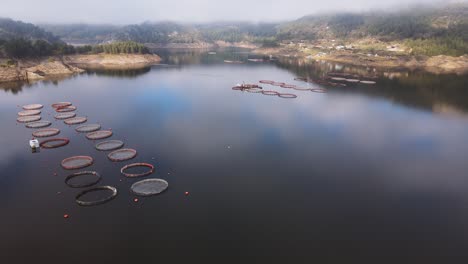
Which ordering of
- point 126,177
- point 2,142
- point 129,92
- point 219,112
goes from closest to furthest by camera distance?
point 126,177
point 2,142
point 219,112
point 129,92

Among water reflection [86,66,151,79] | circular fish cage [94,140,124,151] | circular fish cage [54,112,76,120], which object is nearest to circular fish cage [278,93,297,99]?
circular fish cage [54,112,76,120]

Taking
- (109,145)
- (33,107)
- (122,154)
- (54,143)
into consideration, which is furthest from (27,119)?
(122,154)

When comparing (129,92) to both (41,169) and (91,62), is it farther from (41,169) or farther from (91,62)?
(91,62)

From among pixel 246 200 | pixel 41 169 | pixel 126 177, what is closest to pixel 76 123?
pixel 41 169

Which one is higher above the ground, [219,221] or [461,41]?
[461,41]

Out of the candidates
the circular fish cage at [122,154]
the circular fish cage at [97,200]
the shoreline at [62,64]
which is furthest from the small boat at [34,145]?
the shoreline at [62,64]

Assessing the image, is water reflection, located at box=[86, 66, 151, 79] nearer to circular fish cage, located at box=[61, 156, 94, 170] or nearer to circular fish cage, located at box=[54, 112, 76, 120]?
circular fish cage, located at box=[54, 112, 76, 120]

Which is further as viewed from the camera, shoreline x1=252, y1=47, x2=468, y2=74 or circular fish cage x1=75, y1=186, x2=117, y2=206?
shoreline x1=252, y1=47, x2=468, y2=74
